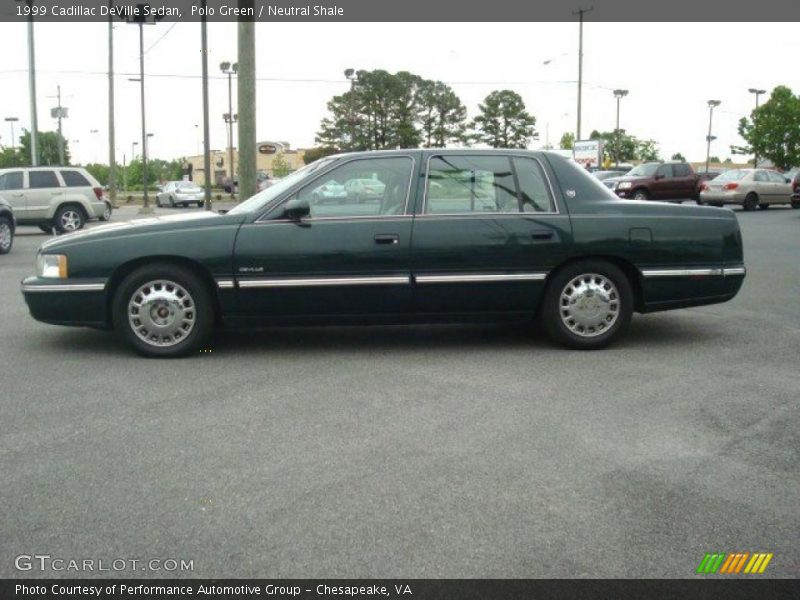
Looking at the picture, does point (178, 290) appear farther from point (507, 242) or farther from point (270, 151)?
point (270, 151)

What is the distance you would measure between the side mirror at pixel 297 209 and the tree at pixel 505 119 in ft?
166

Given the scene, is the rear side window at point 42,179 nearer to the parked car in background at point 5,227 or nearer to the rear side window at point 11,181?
the rear side window at point 11,181

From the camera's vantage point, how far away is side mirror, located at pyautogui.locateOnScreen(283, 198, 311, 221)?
6590 mm

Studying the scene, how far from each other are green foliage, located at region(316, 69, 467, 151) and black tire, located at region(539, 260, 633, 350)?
44.1 metres

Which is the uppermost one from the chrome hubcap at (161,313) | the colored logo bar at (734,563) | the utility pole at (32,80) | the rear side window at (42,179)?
the utility pole at (32,80)

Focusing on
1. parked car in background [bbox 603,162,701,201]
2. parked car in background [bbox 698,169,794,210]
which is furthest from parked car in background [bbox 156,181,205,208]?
parked car in background [bbox 698,169,794,210]

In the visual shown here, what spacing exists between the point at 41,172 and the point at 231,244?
57.4 ft

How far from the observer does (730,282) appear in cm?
717

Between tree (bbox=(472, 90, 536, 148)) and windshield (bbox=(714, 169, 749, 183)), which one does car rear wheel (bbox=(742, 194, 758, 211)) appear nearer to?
windshield (bbox=(714, 169, 749, 183))

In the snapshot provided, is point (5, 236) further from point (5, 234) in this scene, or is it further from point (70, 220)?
point (70, 220)

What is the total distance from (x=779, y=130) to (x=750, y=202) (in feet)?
113

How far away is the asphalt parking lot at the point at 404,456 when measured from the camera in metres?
3.39

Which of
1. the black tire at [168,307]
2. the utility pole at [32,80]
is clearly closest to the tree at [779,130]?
the utility pole at [32,80]

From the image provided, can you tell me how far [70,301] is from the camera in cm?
670
